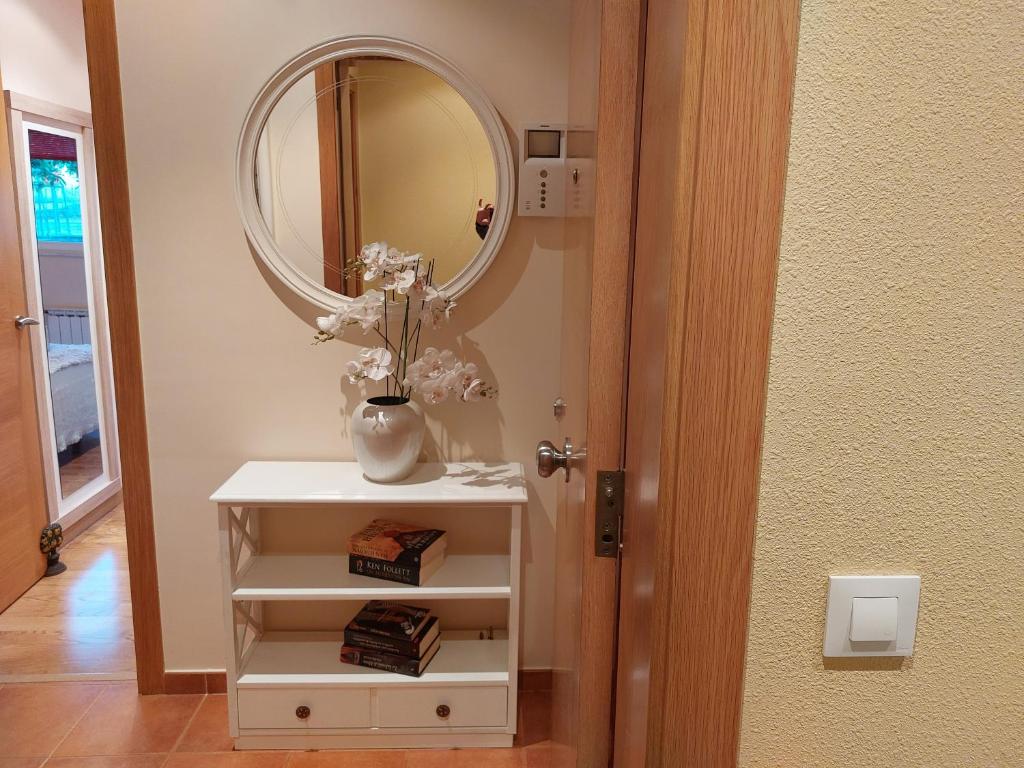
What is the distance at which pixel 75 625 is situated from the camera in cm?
263

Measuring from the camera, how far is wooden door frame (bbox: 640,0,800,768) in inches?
23.9

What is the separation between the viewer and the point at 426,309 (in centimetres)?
194

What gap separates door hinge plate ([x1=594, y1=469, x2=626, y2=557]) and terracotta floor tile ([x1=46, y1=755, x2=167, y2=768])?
1.61 metres

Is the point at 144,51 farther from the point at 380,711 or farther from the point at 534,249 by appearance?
the point at 380,711

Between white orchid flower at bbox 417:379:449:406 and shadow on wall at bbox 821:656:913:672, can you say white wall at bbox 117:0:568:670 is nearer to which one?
white orchid flower at bbox 417:379:449:406

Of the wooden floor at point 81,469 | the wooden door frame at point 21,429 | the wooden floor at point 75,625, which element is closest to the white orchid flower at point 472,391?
the wooden floor at point 75,625

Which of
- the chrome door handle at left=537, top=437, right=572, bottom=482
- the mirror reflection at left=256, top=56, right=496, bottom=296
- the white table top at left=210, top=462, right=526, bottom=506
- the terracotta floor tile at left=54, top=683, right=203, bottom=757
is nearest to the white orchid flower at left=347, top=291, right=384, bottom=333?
the mirror reflection at left=256, top=56, right=496, bottom=296

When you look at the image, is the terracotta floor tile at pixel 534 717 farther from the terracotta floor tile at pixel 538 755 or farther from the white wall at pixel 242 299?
the white wall at pixel 242 299

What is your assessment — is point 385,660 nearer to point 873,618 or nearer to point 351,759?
point 351,759

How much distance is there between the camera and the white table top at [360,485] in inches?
73.3

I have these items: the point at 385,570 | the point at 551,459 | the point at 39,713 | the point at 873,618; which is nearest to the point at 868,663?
the point at 873,618

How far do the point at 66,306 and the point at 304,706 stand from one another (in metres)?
2.66

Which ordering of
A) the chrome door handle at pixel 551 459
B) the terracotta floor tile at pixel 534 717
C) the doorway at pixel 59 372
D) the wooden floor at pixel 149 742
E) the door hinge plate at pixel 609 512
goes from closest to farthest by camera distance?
the door hinge plate at pixel 609 512 < the chrome door handle at pixel 551 459 < the wooden floor at pixel 149 742 < the terracotta floor tile at pixel 534 717 < the doorway at pixel 59 372

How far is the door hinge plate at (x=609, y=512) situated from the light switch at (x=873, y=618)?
0.33m
